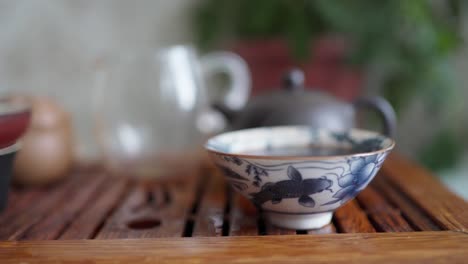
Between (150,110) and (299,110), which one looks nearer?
(299,110)

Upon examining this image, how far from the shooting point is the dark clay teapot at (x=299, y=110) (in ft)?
2.22

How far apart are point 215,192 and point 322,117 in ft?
0.57

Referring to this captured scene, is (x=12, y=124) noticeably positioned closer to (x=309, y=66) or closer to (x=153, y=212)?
(x=153, y=212)

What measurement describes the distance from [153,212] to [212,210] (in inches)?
2.7

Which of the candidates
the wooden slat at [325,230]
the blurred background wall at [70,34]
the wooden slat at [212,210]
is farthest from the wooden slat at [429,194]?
the blurred background wall at [70,34]

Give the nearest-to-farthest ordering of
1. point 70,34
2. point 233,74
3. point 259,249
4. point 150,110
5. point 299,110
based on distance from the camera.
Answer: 1. point 259,249
2. point 299,110
3. point 150,110
4. point 233,74
5. point 70,34

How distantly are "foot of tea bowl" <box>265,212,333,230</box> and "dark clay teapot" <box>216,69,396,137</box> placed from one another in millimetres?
192

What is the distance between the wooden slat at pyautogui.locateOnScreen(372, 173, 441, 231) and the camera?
20.0 inches

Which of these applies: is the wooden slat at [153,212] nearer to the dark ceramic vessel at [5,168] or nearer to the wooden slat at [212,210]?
the wooden slat at [212,210]

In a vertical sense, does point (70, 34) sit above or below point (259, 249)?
above

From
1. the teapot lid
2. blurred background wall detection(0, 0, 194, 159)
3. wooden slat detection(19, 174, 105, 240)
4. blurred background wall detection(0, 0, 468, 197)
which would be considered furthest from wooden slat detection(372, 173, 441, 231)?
blurred background wall detection(0, 0, 194, 159)

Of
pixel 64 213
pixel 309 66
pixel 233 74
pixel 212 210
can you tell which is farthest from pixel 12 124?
pixel 309 66

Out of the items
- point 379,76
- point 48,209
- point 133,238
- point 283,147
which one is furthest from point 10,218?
point 379,76

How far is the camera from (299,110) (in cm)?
68
